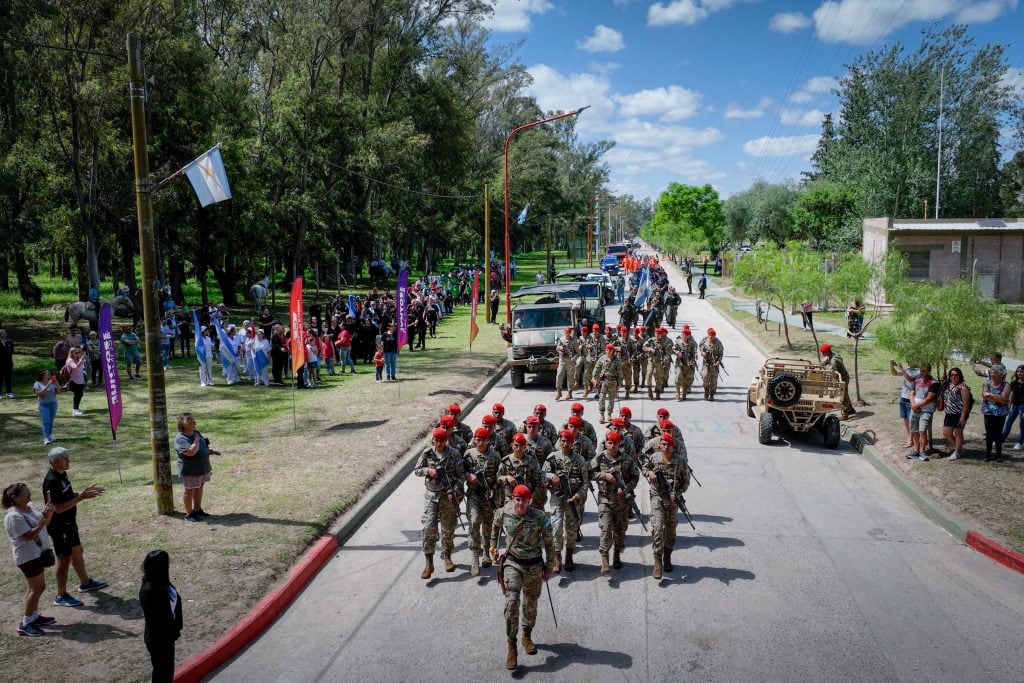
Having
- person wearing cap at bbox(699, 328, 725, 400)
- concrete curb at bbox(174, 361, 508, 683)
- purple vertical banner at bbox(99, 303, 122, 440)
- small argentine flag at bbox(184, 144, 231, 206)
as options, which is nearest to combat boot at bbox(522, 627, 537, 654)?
concrete curb at bbox(174, 361, 508, 683)

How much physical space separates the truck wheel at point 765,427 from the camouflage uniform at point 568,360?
530 centimetres

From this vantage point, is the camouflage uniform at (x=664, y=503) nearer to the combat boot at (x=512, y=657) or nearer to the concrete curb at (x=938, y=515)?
the combat boot at (x=512, y=657)

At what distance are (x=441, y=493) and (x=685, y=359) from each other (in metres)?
11.4

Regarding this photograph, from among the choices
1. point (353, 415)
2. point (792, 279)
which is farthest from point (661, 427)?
point (792, 279)

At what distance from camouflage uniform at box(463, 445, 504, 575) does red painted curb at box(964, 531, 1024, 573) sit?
5.91 m

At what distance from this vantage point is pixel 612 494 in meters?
9.09

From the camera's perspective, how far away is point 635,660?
23.4ft

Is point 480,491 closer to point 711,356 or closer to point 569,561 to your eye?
point 569,561

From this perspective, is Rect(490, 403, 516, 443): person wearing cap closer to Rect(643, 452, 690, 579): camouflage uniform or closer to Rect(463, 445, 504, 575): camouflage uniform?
Rect(463, 445, 504, 575): camouflage uniform

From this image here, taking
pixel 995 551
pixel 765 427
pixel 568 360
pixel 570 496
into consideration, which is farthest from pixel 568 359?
pixel 995 551

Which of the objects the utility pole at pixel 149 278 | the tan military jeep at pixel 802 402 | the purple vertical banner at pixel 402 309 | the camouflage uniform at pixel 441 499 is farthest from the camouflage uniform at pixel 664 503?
the purple vertical banner at pixel 402 309

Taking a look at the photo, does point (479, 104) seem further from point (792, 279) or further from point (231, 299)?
point (792, 279)

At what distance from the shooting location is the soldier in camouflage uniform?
763 inches

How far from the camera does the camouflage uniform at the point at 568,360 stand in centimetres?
1940
